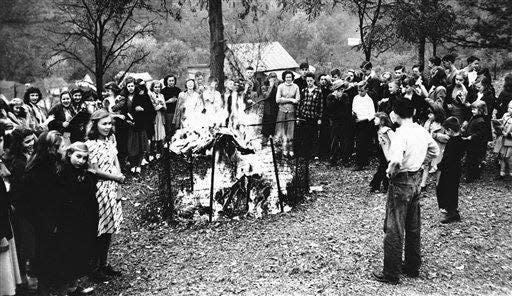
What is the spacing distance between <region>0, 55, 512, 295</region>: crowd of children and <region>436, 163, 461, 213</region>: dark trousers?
0.02 m

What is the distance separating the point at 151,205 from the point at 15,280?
3.36 m

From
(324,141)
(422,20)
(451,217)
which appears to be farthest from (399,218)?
(422,20)

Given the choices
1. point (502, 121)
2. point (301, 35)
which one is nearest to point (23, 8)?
point (502, 121)

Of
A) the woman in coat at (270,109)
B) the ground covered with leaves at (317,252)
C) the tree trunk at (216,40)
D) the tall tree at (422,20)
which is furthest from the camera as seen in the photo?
the tree trunk at (216,40)

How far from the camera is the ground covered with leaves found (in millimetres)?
4980

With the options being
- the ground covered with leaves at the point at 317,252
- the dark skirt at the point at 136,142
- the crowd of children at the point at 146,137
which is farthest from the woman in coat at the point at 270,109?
the ground covered with leaves at the point at 317,252

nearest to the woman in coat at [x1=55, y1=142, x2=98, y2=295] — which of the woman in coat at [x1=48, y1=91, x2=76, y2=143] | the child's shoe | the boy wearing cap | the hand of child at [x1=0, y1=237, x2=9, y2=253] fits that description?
the hand of child at [x1=0, y1=237, x2=9, y2=253]

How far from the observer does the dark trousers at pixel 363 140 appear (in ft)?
30.9

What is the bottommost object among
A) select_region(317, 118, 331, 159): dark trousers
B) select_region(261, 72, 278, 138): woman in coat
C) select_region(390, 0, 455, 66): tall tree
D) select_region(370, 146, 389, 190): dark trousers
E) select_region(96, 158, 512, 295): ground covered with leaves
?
select_region(96, 158, 512, 295): ground covered with leaves

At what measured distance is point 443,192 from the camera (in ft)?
21.5

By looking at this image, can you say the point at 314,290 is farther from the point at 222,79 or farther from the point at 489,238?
the point at 222,79

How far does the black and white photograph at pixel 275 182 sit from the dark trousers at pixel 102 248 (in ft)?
0.07

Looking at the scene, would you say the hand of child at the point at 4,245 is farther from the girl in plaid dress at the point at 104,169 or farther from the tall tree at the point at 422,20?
the tall tree at the point at 422,20

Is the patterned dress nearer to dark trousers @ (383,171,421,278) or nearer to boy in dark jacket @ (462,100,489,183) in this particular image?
dark trousers @ (383,171,421,278)
